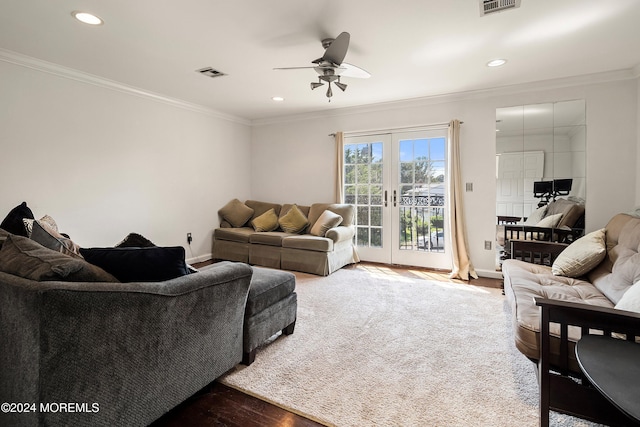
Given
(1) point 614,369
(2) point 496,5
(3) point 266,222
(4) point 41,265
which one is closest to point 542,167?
(2) point 496,5

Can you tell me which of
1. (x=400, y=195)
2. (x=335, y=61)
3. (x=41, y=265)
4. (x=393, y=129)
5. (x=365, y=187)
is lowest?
(x=41, y=265)

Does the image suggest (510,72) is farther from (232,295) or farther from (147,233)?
(147,233)

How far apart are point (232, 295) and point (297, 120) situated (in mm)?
4363

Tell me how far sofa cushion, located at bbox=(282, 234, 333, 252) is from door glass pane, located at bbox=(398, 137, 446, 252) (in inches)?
50.0

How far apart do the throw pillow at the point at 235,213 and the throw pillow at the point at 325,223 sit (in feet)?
4.61

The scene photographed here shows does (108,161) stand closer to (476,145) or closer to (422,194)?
(422,194)

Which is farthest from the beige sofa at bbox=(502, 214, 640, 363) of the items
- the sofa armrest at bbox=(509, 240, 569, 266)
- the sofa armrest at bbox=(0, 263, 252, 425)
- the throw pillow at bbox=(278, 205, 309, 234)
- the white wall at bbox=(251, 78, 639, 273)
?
the throw pillow at bbox=(278, 205, 309, 234)

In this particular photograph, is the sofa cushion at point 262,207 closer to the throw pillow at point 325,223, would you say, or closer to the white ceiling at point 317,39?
the throw pillow at point 325,223

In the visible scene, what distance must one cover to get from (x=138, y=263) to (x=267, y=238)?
325 centimetres

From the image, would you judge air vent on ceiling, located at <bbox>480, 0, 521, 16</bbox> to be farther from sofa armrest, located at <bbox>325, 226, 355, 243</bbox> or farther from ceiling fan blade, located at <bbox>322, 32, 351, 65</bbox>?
sofa armrest, located at <bbox>325, 226, 355, 243</bbox>

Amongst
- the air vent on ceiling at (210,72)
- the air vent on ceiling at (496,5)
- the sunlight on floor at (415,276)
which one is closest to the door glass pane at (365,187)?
the sunlight on floor at (415,276)

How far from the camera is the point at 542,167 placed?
378cm

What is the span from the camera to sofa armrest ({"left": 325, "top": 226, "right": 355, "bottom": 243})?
14.5ft

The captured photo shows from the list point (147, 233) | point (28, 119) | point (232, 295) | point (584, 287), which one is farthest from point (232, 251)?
point (584, 287)
